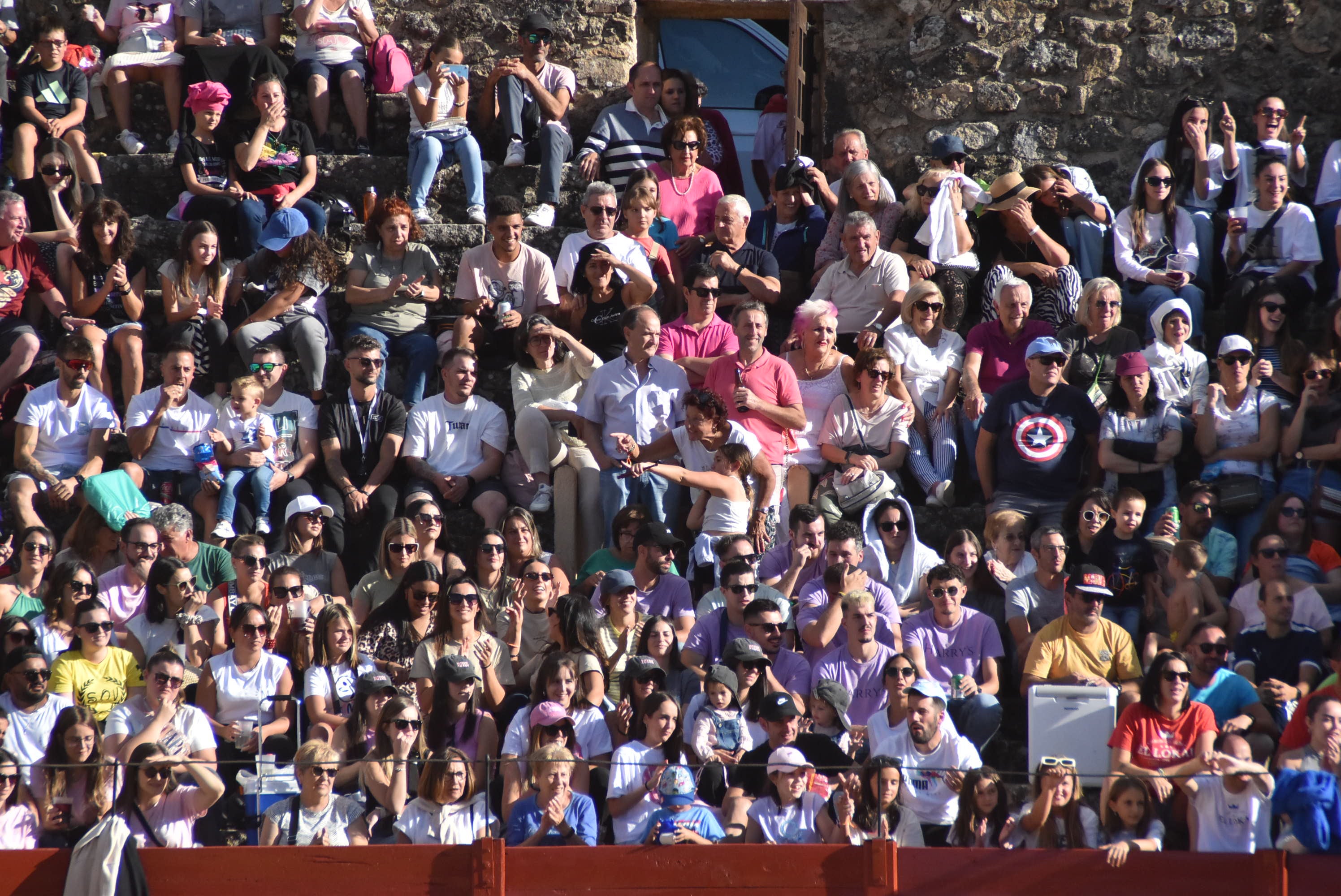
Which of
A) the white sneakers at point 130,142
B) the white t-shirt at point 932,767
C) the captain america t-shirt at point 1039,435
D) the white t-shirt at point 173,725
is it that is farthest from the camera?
the white sneakers at point 130,142

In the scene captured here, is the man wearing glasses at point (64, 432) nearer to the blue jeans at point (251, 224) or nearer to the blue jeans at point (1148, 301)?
the blue jeans at point (251, 224)

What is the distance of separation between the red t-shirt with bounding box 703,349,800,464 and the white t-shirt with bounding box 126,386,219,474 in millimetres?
2245

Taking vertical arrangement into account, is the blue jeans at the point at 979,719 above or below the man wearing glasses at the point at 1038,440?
below

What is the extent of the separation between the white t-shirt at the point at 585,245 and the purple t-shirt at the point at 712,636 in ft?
7.45

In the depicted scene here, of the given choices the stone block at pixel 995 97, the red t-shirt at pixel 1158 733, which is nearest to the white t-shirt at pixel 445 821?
the red t-shirt at pixel 1158 733

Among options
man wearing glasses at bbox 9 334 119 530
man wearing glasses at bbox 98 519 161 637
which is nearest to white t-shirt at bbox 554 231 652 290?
man wearing glasses at bbox 9 334 119 530

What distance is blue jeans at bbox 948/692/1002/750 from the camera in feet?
22.9

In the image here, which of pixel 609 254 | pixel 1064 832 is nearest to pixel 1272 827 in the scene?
pixel 1064 832

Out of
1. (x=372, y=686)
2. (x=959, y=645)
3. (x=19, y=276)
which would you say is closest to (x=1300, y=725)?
(x=959, y=645)

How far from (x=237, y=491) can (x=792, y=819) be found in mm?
3185

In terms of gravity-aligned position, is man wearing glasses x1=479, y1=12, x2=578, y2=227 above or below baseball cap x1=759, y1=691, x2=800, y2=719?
above

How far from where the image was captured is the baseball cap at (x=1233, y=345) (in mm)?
8305

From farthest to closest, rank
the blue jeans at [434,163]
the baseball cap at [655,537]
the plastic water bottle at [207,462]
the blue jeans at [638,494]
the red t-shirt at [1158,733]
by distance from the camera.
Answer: the blue jeans at [434,163] < the plastic water bottle at [207,462] < the blue jeans at [638,494] < the baseball cap at [655,537] < the red t-shirt at [1158,733]

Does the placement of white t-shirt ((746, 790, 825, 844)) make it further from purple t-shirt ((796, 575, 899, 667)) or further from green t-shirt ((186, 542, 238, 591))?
green t-shirt ((186, 542, 238, 591))
